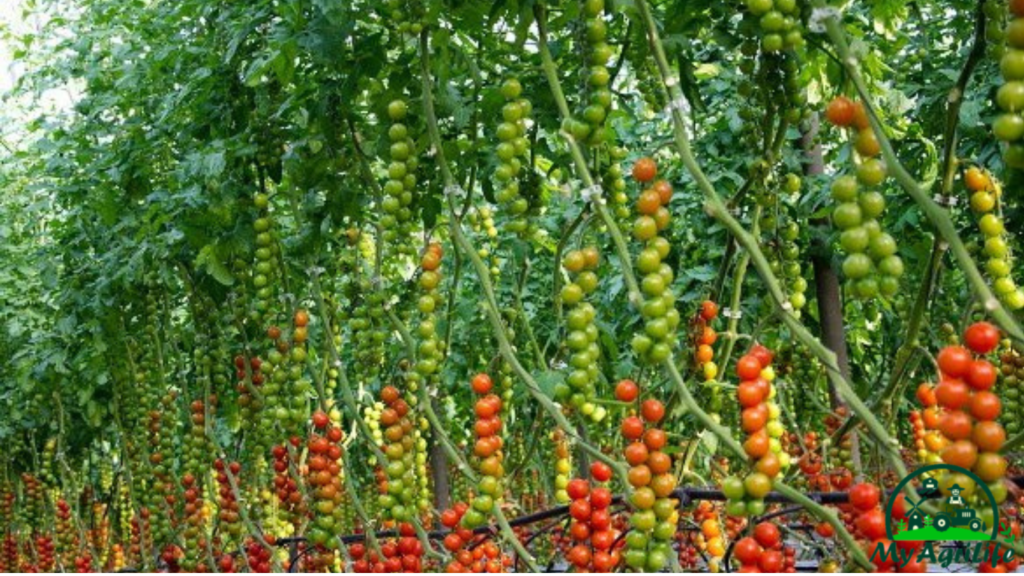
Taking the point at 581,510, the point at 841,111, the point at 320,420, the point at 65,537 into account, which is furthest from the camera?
the point at 65,537

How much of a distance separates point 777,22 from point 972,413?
1.89 feet

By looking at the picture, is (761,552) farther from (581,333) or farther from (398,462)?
(398,462)

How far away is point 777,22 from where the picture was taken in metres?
1.34

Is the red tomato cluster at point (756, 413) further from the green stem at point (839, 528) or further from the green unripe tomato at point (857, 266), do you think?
the green unripe tomato at point (857, 266)

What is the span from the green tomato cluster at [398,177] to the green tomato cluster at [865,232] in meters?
1.00

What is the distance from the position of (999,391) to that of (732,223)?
218cm

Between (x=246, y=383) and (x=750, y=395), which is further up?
(x=246, y=383)

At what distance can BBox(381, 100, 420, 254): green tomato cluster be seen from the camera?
197 centimetres

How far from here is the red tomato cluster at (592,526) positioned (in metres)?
1.59

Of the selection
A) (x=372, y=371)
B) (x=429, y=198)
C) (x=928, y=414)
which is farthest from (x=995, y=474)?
(x=372, y=371)

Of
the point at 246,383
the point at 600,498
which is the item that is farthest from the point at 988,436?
the point at 246,383

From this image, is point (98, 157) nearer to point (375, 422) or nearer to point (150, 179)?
point (150, 179)

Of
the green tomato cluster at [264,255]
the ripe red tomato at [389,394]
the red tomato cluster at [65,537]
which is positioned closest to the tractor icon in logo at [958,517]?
the ripe red tomato at [389,394]

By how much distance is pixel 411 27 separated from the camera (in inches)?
74.7
